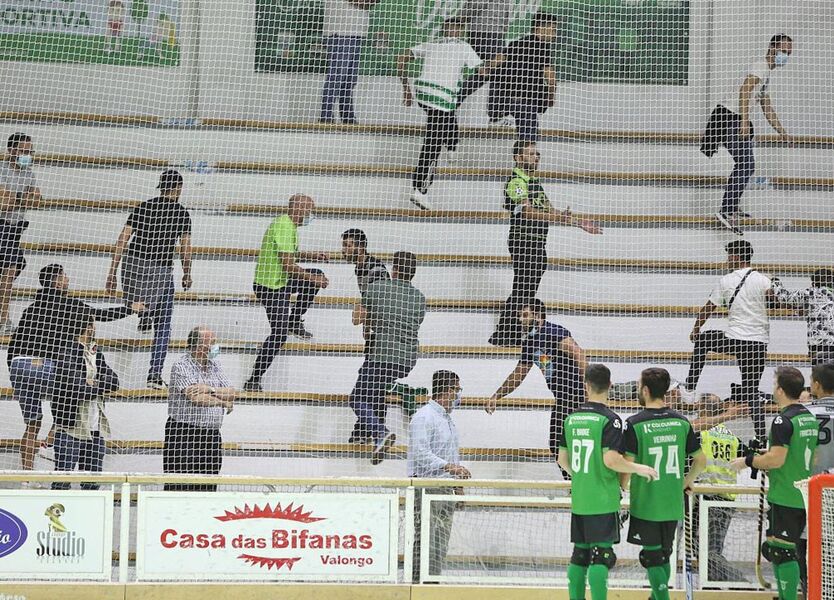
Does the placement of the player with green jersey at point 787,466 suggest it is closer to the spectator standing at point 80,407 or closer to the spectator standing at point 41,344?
the spectator standing at point 80,407

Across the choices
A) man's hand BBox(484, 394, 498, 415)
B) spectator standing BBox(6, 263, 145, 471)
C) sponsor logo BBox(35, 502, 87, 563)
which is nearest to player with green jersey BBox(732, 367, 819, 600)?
man's hand BBox(484, 394, 498, 415)

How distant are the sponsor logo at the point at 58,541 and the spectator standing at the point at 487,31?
572cm

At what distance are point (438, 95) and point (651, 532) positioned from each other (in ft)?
18.5

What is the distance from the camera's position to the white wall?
1202 centimetres

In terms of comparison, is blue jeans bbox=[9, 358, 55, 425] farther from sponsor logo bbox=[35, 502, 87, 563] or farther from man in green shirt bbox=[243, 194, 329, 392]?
man in green shirt bbox=[243, 194, 329, 392]

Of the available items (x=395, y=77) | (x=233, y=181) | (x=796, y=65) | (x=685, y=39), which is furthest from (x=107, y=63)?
(x=796, y=65)

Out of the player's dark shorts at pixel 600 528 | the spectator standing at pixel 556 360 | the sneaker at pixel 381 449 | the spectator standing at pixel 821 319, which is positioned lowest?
the sneaker at pixel 381 449

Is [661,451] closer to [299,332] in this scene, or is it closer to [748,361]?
[748,361]

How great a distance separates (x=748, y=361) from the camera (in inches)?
371

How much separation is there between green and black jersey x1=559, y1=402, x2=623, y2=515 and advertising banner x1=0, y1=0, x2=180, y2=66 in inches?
289

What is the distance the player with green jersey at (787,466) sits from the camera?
6781 mm

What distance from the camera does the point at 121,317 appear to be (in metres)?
10.1

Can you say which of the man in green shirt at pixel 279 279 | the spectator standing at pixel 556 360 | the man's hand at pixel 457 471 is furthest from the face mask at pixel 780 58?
the man's hand at pixel 457 471

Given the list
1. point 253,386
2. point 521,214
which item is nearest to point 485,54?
point 521,214
